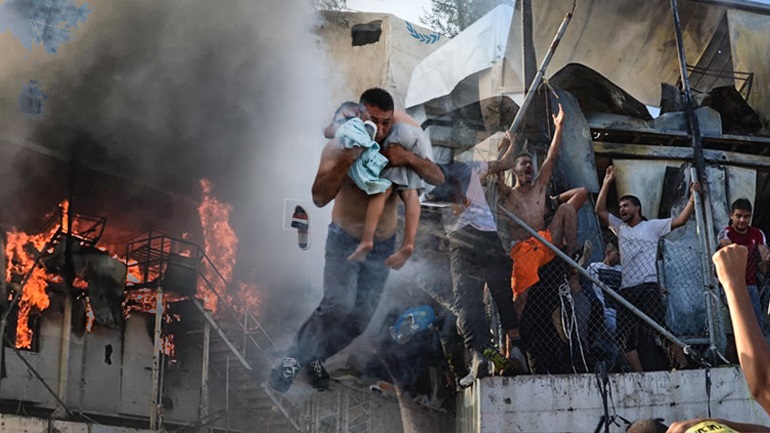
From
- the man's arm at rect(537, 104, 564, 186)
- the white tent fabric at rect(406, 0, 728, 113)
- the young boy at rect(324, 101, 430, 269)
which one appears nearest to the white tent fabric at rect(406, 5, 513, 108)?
the white tent fabric at rect(406, 0, 728, 113)

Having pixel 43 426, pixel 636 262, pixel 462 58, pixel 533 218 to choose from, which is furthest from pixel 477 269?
pixel 43 426

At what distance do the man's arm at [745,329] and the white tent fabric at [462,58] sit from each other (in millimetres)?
9385

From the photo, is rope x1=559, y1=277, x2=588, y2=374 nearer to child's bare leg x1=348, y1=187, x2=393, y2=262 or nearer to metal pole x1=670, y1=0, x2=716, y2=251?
child's bare leg x1=348, y1=187, x2=393, y2=262

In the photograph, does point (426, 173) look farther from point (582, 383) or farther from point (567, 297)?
point (582, 383)

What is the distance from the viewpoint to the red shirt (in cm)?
947

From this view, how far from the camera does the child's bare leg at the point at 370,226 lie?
30.4ft

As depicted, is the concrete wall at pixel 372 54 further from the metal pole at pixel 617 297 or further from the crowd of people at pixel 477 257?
the metal pole at pixel 617 297

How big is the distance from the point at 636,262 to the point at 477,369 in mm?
2453

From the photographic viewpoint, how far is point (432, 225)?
9969 mm

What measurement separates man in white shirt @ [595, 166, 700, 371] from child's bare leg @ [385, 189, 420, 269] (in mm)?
2173

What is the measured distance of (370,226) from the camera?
9.27 m

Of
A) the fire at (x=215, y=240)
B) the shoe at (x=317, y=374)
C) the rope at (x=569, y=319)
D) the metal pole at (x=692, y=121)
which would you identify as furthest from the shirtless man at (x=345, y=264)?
the fire at (x=215, y=240)

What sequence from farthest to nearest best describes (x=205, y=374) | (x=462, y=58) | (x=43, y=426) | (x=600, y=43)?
(x=205, y=374) → (x=600, y=43) → (x=43, y=426) → (x=462, y=58)

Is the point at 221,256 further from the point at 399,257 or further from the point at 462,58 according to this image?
the point at 399,257
